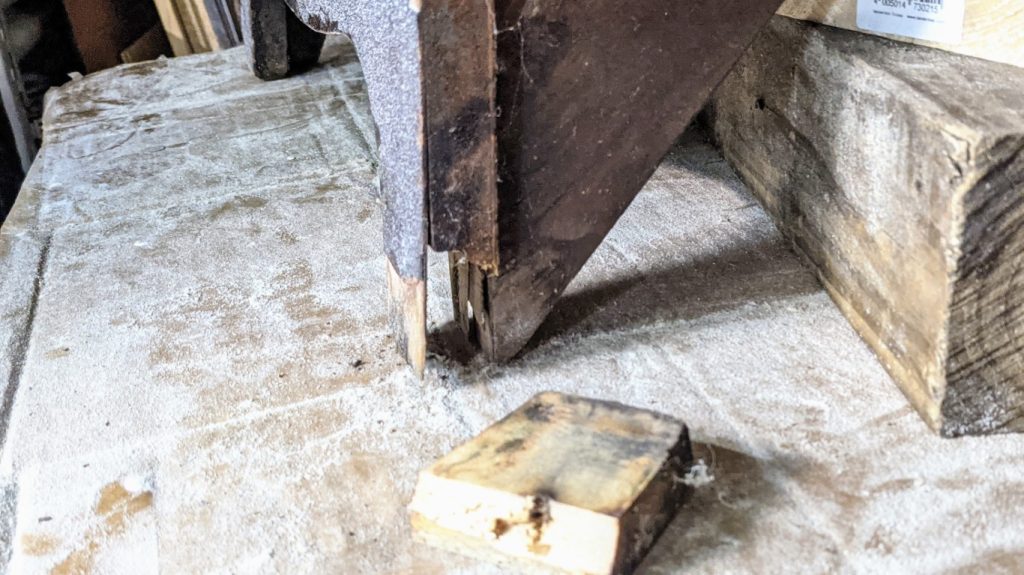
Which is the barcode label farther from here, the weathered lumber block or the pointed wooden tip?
the pointed wooden tip

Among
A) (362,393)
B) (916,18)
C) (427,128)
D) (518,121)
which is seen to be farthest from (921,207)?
(362,393)

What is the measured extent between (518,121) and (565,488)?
53cm

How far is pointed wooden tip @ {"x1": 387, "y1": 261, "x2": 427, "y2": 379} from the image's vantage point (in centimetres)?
137

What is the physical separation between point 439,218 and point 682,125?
42cm

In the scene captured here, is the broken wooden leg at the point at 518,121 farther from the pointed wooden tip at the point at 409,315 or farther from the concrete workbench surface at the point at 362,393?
the concrete workbench surface at the point at 362,393

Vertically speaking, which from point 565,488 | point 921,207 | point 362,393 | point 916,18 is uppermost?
point 916,18

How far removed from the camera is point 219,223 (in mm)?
2088

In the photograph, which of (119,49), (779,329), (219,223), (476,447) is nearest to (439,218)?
(476,447)

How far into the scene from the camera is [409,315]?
4.66 ft

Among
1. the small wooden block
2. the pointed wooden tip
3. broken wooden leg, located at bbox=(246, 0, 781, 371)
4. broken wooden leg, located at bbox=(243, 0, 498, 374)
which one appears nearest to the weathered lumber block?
broken wooden leg, located at bbox=(246, 0, 781, 371)

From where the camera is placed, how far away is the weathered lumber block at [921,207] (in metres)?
1.16

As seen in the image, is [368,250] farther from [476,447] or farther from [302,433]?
[476,447]

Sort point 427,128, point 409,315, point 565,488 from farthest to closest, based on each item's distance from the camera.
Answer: point 409,315 < point 427,128 < point 565,488

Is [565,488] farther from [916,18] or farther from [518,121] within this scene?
[916,18]
